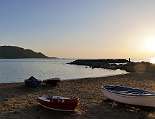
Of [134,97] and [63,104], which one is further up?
[134,97]

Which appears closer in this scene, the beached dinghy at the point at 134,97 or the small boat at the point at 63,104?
the small boat at the point at 63,104

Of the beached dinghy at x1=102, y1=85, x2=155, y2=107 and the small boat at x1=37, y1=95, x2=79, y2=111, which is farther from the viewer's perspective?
the beached dinghy at x1=102, y1=85, x2=155, y2=107

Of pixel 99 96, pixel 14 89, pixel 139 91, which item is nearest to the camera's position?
pixel 139 91

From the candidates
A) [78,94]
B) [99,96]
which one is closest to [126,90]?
[99,96]

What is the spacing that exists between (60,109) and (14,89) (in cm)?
1201

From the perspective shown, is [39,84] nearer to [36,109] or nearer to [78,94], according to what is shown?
[78,94]

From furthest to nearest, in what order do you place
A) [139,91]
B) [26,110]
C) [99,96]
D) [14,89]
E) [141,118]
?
[14,89] → [99,96] → [139,91] → [26,110] → [141,118]

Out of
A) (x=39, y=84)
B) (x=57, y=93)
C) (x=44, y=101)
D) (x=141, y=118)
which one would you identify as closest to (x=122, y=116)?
(x=141, y=118)

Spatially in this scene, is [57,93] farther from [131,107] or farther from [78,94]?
[131,107]

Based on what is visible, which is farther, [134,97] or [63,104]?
[134,97]

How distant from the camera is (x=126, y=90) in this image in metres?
22.5

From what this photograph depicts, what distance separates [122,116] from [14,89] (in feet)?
44.0

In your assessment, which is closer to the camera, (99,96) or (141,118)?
(141,118)

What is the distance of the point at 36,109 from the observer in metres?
20.1
